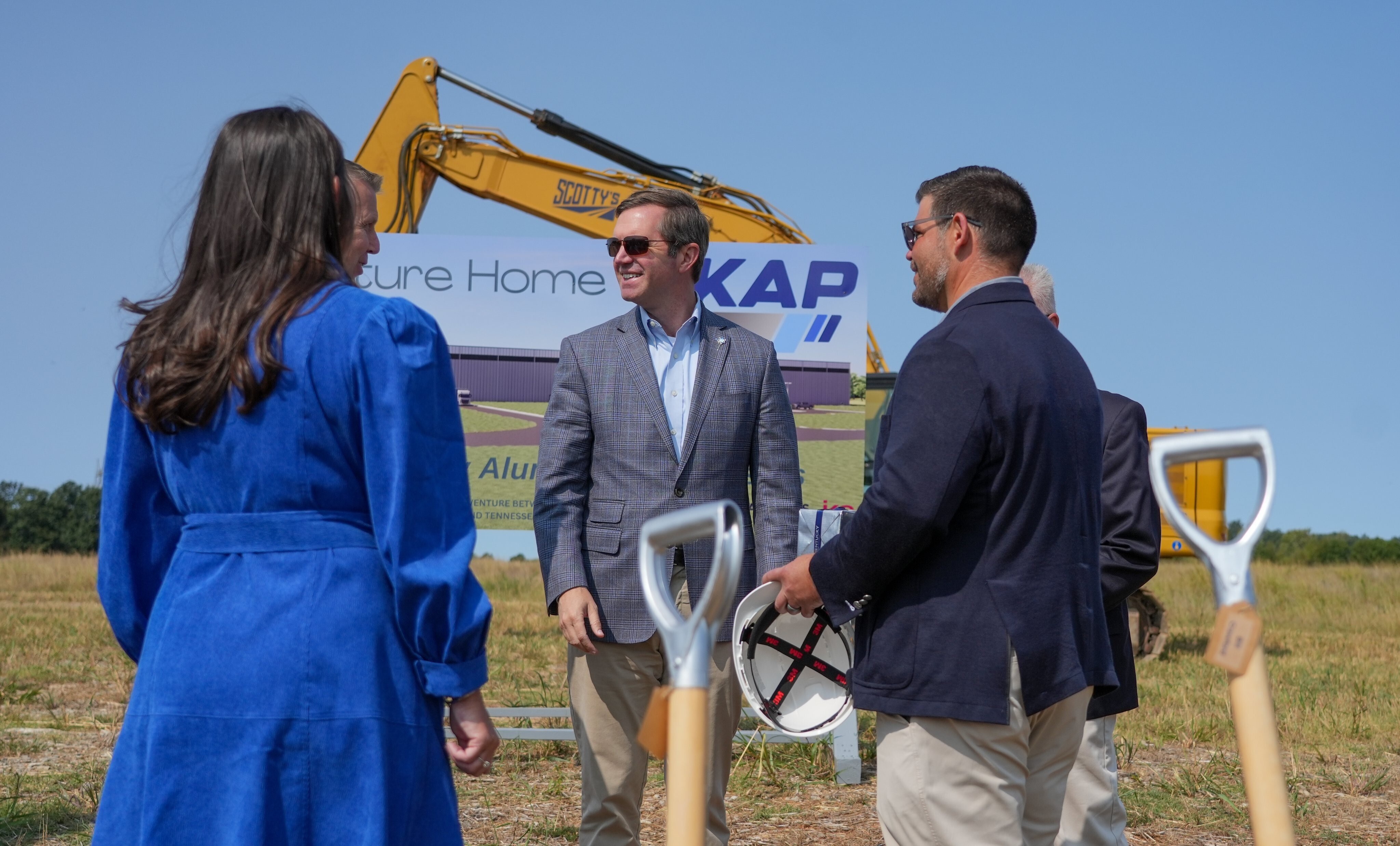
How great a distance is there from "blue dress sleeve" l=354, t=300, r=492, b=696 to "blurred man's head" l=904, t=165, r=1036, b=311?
4.12 feet

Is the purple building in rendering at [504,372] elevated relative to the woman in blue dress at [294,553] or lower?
elevated

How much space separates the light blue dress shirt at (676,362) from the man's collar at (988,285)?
3.22ft

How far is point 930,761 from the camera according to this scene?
7.85 feet


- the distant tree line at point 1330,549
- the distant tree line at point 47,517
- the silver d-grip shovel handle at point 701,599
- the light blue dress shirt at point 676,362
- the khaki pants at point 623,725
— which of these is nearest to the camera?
the silver d-grip shovel handle at point 701,599

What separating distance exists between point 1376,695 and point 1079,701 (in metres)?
7.58

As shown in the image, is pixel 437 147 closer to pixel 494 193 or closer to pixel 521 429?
pixel 494 193

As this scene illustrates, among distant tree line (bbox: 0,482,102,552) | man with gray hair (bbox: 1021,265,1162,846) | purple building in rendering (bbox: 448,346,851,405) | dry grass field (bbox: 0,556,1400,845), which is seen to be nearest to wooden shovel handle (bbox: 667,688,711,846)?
man with gray hair (bbox: 1021,265,1162,846)

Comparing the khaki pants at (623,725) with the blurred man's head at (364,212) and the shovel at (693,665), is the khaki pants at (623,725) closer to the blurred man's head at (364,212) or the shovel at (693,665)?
the blurred man's head at (364,212)

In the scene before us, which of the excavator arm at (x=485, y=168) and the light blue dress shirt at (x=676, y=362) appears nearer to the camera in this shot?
the light blue dress shirt at (x=676, y=362)

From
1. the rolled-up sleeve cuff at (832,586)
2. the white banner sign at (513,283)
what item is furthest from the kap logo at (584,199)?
the rolled-up sleeve cuff at (832,586)

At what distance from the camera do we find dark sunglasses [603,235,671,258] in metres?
3.54

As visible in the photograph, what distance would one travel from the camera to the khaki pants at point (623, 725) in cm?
333

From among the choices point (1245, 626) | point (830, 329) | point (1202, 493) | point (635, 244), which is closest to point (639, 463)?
point (635, 244)

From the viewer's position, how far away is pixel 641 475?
3.40m
